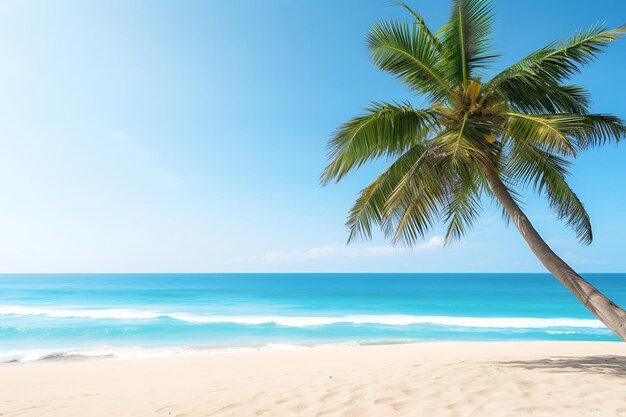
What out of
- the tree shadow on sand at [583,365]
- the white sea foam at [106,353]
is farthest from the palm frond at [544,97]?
the white sea foam at [106,353]

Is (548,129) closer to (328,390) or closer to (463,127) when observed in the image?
(463,127)

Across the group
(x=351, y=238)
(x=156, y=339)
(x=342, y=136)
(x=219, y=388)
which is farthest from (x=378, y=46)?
(x=156, y=339)

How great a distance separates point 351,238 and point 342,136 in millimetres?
1796

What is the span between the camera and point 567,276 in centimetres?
476

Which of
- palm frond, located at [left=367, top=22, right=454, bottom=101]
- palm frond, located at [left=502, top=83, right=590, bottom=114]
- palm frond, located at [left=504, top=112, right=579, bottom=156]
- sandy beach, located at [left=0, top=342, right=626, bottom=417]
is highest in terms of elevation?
palm frond, located at [left=367, top=22, right=454, bottom=101]

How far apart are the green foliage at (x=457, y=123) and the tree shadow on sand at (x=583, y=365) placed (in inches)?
78.5

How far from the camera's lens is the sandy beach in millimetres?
3824

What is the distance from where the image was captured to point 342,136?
20.1 feet

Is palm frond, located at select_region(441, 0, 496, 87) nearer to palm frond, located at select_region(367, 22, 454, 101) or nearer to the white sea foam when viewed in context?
palm frond, located at select_region(367, 22, 454, 101)

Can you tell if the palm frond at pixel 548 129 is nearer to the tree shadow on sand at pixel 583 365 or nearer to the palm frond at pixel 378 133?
the palm frond at pixel 378 133

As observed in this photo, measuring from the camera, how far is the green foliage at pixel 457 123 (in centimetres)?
538

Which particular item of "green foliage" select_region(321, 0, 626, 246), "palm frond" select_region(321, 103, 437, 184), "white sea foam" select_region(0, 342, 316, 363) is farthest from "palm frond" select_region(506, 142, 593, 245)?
"white sea foam" select_region(0, 342, 316, 363)

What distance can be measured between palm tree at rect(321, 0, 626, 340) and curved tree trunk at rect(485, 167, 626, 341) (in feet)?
0.06

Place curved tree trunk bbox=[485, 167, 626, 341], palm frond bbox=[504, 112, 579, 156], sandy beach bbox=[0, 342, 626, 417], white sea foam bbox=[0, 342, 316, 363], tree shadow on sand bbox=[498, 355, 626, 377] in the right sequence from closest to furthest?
sandy beach bbox=[0, 342, 626, 417], curved tree trunk bbox=[485, 167, 626, 341], palm frond bbox=[504, 112, 579, 156], tree shadow on sand bbox=[498, 355, 626, 377], white sea foam bbox=[0, 342, 316, 363]
